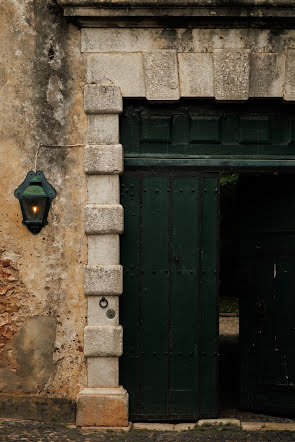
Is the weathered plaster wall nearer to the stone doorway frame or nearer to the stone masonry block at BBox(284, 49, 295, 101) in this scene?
the stone doorway frame

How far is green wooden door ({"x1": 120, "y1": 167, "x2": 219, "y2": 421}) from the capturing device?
5.54 m

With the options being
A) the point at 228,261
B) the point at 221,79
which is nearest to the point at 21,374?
the point at 221,79

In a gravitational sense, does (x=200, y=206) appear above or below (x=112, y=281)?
above

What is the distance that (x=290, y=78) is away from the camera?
17.9 feet

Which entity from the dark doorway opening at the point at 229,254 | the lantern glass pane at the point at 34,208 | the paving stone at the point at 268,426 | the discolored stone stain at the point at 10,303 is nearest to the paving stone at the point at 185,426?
the paving stone at the point at 268,426

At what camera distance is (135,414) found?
5523 mm

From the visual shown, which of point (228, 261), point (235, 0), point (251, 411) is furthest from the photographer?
point (228, 261)

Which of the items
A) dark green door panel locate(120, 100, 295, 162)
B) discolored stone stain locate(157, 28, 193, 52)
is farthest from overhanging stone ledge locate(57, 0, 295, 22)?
dark green door panel locate(120, 100, 295, 162)

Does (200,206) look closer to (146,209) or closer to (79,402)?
(146,209)

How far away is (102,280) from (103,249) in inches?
11.0

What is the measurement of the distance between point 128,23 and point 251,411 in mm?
3909

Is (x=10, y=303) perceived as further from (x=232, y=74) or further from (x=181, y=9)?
(x=181, y=9)

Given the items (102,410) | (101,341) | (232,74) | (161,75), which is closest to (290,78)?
(232,74)

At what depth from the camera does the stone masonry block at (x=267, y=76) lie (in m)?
5.46
